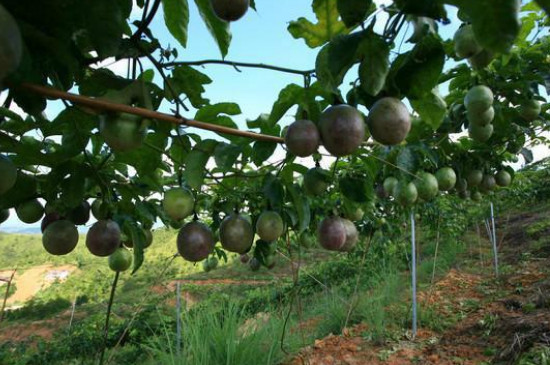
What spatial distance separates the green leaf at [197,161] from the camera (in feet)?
3.50

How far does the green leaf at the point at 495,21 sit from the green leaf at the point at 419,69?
0.25 metres

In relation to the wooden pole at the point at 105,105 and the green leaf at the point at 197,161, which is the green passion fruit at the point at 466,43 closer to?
the wooden pole at the point at 105,105

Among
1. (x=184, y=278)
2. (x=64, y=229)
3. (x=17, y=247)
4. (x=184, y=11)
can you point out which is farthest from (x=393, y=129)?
(x=17, y=247)

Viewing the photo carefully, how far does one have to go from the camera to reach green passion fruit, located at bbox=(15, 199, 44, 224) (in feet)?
4.07

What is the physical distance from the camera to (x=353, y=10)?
2.36 ft

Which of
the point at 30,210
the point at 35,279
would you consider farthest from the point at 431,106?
the point at 35,279

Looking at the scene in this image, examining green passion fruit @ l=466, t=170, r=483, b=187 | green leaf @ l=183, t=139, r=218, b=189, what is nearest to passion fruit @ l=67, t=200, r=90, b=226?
green leaf @ l=183, t=139, r=218, b=189

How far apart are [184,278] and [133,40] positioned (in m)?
12.9

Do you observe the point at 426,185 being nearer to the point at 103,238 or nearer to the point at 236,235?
the point at 236,235

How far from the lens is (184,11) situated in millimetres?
1034

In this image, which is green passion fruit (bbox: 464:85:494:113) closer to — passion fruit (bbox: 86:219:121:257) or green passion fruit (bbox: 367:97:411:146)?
green passion fruit (bbox: 367:97:411:146)

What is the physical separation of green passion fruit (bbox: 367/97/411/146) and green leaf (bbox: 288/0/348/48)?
273 mm

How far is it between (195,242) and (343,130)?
0.54 m

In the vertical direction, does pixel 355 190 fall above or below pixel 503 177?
below
